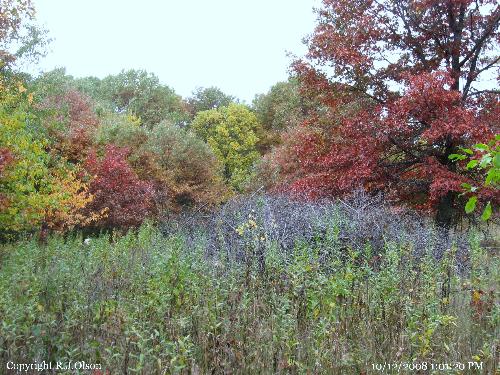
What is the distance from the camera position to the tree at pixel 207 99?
40.6 m

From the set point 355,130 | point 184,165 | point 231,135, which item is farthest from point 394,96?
point 231,135

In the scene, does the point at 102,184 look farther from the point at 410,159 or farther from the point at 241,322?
the point at 241,322

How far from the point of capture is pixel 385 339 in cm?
364

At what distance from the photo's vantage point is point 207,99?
40750 mm

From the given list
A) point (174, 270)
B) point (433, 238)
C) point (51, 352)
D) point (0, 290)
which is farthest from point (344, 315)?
point (433, 238)

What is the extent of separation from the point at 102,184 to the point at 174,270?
10.8 meters

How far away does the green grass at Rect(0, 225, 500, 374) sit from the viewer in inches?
130
